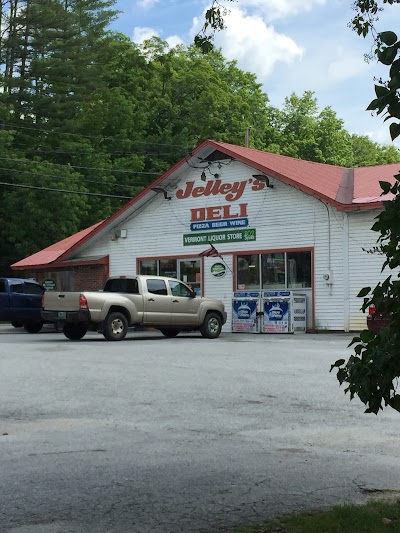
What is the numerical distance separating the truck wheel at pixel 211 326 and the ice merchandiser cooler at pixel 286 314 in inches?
101

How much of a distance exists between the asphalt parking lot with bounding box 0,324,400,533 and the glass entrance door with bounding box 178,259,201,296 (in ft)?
54.0

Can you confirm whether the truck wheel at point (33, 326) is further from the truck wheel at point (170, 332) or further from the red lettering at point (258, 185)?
the red lettering at point (258, 185)

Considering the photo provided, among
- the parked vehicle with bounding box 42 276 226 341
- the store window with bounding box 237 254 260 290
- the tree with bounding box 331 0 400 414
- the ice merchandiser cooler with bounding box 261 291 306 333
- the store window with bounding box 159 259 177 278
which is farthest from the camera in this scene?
the store window with bounding box 159 259 177 278

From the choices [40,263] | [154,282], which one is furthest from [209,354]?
[40,263]

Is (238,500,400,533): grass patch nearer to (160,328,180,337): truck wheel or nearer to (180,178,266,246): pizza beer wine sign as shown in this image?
(160,328,180,337): truck wheel

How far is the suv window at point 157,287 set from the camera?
24.2 meters

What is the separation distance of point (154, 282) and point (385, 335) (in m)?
19.7

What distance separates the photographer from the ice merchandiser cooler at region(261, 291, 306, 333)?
26.9 m

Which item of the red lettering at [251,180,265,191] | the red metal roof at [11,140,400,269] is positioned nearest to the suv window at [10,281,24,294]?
the red metal roof at [11,140,400,269]

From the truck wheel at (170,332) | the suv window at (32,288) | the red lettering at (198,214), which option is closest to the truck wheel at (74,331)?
the truck wheel at (170,332)

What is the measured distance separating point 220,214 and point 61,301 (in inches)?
363

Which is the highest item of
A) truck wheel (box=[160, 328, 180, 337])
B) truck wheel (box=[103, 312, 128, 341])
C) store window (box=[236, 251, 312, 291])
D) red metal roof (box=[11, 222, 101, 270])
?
red metal roof (box=[11, 222, 101, 270])

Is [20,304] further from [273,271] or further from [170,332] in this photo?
[273,271]

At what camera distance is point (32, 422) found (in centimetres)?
902
